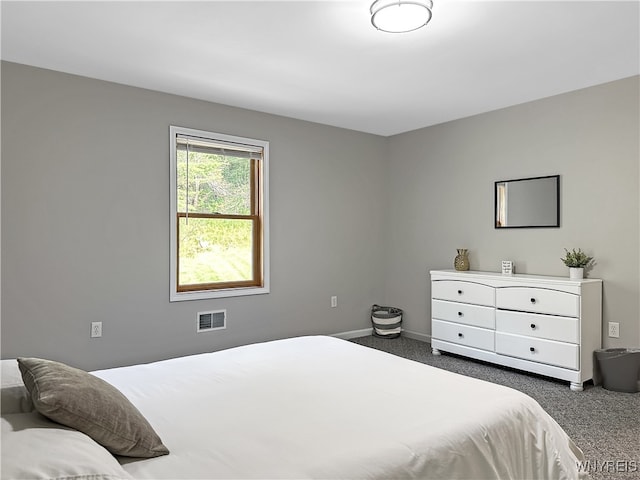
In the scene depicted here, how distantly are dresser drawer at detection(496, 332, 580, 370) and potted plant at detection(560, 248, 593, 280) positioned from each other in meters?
0.62

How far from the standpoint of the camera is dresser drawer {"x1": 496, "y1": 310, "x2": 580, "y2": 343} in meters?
3.61

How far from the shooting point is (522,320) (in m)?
3.92

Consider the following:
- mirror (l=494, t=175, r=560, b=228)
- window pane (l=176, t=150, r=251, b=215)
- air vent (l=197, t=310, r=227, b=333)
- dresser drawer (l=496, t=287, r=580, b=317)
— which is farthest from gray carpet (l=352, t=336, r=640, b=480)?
window pane (l=176, t=150, r=251, b=215)

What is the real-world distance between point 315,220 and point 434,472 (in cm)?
379

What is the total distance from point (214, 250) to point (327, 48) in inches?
87.8

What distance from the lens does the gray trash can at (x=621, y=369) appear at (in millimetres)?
3492

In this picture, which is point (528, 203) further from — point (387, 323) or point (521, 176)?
point (387, 323)

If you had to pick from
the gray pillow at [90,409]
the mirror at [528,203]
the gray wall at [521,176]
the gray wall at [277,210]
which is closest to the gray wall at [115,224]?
the gray wall at [277,210]

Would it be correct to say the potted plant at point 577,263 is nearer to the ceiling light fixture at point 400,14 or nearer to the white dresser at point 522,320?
the white dresser at point 522,320

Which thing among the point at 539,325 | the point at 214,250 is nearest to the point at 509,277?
the point at 539,325

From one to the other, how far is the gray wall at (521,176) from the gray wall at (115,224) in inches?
44.1

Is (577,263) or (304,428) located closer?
(304,428)

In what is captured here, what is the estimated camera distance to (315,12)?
2.60 meters

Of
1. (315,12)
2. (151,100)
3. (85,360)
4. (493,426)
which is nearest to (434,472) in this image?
(493,426)
